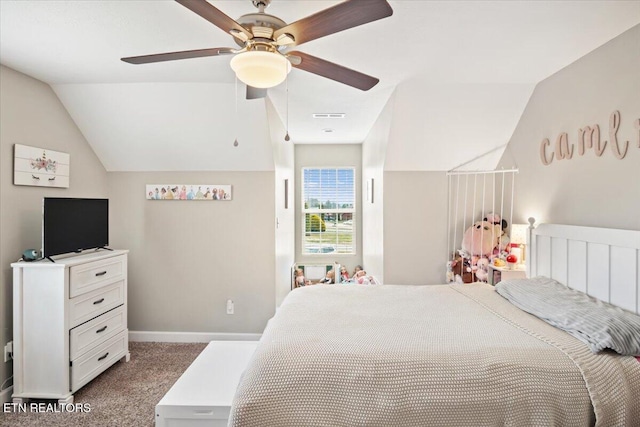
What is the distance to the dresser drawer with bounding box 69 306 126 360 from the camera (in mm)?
2500

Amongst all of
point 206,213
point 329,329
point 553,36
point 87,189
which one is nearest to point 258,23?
point 329,329

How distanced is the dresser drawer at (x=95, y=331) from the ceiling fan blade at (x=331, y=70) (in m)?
2.44

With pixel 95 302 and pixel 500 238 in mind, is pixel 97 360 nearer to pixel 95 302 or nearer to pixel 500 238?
pixel 95 302

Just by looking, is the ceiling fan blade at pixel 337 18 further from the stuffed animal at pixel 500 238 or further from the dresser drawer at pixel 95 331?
the stuffed animal at pixel 500 238

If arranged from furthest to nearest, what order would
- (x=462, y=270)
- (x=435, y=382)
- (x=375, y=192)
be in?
(x=375, y=192) < (x=462, y=270) < (x=435, y=382)

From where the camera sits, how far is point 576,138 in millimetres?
2387

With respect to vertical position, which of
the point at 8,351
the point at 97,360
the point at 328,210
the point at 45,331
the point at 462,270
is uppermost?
the point at 328,210

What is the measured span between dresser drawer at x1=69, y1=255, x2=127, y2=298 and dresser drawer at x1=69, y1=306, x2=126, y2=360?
27cm

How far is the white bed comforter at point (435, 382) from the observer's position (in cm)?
132

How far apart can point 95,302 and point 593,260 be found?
3.52 metres

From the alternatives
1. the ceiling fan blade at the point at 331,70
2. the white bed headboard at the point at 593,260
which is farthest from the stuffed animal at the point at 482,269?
the ceiling fan blade at the point at 331,70

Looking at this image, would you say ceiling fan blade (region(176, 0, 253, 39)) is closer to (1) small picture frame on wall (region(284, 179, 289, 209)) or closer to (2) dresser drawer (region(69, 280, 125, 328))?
(2) dresser drawer (region(69, 280, 125, 328))

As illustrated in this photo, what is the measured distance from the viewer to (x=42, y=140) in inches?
108

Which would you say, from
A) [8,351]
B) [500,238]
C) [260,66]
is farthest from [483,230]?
[8,351]
